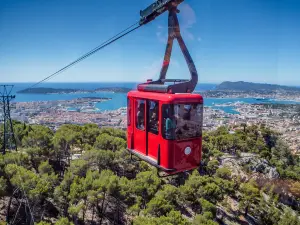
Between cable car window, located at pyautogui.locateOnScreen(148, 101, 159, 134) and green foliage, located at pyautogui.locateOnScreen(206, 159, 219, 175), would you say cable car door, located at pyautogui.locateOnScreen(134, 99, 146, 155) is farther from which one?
green foliage, located at pyautogui.locateOnScreen(206, 159, 219, 175)

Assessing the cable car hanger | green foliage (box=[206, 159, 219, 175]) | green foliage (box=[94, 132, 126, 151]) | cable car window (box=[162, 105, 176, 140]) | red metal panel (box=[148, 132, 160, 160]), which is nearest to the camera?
cable car window (box=[162, 105, 176, 140])

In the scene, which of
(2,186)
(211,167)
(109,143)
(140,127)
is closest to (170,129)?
(140,127)

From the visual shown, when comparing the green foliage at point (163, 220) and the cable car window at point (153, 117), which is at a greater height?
the cable car window at point (153, 117)

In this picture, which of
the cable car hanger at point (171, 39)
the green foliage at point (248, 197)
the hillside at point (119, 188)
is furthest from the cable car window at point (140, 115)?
the green foliage at point (248, 197)

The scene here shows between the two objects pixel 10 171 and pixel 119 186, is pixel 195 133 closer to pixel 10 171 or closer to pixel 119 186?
pixel 119 186

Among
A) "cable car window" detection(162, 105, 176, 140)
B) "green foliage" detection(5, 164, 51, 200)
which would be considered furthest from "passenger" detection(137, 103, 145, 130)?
"green foliage" detection(5, 164, 51, 200)

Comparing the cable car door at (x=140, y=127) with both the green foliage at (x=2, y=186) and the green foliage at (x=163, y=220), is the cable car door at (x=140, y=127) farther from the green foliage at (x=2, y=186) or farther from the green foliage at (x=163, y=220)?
the green foliage at (x=2, y=186)
